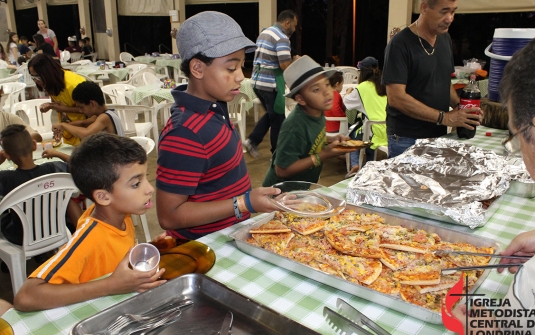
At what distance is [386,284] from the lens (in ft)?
3.39

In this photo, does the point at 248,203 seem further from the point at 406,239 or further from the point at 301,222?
the point at 406,239

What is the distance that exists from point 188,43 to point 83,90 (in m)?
2.25

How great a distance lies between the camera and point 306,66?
207cm

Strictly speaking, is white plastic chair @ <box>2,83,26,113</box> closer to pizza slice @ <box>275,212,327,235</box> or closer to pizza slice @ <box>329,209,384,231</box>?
pizza slice @ <box>275,212,327,235</box>

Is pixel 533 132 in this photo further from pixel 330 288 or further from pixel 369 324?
pixel 330 288

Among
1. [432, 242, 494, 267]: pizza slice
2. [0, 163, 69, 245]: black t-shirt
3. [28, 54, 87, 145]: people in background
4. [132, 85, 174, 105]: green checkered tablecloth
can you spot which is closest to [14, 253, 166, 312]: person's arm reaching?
[432, 242, 494, 267]: pizza slice

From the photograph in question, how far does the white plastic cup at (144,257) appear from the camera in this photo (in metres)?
1.02

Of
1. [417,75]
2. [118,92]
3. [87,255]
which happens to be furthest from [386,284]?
[118,92]

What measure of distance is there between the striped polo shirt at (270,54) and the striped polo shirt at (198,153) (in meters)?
3.58

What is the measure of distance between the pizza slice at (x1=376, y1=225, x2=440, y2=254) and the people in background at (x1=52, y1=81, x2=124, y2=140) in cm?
251

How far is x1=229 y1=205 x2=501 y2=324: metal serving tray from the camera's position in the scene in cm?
93

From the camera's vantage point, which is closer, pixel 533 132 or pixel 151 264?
pixel 533 132

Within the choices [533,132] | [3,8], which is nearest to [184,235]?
[533,132]

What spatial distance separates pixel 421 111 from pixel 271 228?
1.39 metres
